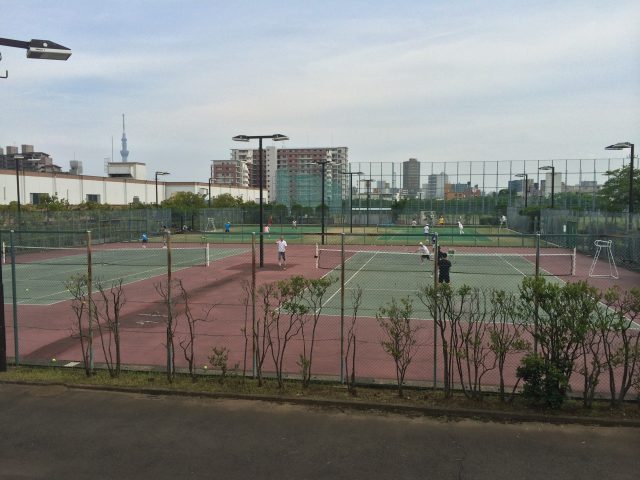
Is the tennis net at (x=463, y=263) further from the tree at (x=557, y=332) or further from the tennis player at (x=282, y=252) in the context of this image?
the tree at (x=557, y=332)

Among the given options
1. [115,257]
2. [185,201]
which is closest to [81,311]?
[115,257]

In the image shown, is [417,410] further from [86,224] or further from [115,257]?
[86,224]

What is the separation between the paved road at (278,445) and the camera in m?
6.32

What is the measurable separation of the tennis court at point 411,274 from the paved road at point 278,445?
20.0 ft

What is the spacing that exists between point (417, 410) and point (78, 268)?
23225mm

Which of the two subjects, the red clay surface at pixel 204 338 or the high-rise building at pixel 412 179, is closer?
the red clay surface at pixel 204 338

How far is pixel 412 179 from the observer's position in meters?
82.0

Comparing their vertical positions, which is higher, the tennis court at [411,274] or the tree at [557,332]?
the tree at [557,332]

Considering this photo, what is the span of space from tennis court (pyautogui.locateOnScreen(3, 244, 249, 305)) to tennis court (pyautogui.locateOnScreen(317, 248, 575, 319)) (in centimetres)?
640

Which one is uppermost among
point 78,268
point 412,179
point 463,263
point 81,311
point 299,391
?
point 412,179

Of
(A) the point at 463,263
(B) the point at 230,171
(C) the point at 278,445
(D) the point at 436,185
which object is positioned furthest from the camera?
(B) the point at 230,171

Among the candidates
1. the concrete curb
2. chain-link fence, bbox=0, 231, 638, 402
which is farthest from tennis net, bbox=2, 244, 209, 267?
the concrete curb

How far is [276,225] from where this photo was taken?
69.2 metres

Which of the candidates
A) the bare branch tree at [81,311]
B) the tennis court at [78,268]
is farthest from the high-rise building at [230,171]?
the bare branch tree at [81,311]
